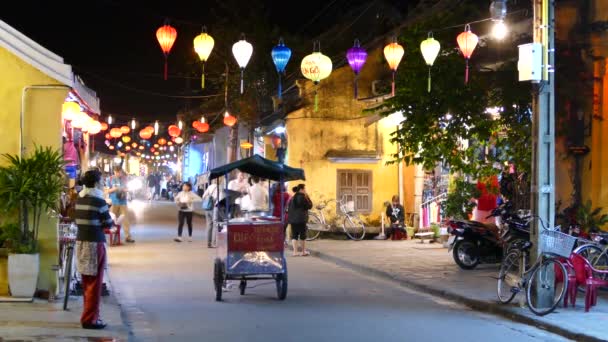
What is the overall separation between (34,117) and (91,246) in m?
2.83

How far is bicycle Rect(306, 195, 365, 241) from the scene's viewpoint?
81.8 feet

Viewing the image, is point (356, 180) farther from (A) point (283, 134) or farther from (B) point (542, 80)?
(B) point (542, 80)

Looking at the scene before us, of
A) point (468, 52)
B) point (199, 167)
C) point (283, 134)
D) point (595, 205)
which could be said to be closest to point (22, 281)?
point (468, 52)

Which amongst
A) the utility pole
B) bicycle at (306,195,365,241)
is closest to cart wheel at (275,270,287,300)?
the utility pole

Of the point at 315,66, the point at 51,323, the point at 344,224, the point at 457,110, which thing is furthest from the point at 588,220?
the point at 344,224

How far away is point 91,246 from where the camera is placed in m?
9.30

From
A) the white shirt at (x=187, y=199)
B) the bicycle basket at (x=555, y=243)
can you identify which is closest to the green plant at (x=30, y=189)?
the bicycle basket at (x=555, y=243)

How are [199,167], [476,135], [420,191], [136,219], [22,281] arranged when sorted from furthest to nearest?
[199,167]
[136,219]
[420,191]
[476,135]
[22,281]

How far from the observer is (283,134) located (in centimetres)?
2797

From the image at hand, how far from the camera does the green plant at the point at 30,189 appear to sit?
416 inches

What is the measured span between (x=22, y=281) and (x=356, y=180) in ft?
54.9

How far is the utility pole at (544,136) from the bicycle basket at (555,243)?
92 mm

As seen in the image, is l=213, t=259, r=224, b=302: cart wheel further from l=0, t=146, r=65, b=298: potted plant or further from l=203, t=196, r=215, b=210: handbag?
l=203, t=196, r=215, b=210: handbag

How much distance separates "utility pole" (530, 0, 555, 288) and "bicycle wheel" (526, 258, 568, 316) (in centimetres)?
27
